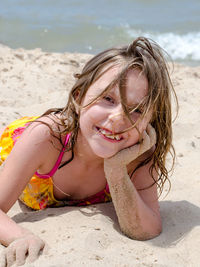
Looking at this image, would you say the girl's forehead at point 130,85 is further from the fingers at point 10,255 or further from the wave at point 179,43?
the wave at point 179,43

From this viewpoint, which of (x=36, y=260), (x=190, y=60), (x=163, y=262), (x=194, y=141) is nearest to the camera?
(x=36, y=260)

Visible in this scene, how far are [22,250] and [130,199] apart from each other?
0.59 meters

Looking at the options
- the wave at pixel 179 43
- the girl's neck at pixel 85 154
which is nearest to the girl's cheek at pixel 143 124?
the girl's neck at pixel 85 154

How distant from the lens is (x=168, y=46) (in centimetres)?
928

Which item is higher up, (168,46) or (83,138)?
(83,138)

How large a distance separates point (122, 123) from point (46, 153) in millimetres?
468

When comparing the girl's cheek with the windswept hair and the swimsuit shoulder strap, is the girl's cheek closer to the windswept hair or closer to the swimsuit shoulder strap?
the windswept hair

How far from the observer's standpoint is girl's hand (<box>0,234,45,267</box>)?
5.90 ft

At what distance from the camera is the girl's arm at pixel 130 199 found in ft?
6.87

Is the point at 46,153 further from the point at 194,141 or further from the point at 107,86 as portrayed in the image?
the point at 194,141

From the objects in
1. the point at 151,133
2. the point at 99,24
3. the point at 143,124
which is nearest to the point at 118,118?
the point at 143,124

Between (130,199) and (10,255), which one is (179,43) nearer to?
(130,199)

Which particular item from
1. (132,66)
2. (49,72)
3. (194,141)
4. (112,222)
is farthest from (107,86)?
(49,72)

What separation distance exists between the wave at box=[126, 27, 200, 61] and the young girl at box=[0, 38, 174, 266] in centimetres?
622
